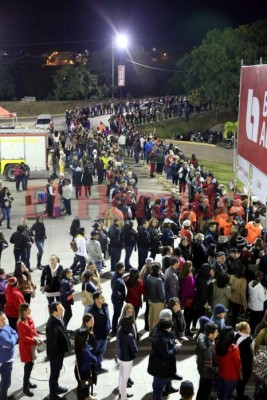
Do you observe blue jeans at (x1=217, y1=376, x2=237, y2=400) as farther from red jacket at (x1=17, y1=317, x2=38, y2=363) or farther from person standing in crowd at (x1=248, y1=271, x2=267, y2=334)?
red jacket at (x1=17, y1=317, x2=38, y2=363)

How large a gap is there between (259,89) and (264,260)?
3250 millimetres

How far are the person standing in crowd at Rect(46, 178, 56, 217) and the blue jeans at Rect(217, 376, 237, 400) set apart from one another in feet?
39.0

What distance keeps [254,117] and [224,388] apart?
5587 millimetres

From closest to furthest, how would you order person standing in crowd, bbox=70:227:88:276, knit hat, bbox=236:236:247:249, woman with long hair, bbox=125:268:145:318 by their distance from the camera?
woman with long hair, bbox=125:268:145:318 < knit hat, bbox=236:236:247:249 < person standing in crowd, bbox=70:227:88:276

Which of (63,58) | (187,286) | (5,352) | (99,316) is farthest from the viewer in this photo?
(63,58)

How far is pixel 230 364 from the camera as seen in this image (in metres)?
7.39

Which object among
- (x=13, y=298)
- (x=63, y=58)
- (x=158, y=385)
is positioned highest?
(x=63, y=58)

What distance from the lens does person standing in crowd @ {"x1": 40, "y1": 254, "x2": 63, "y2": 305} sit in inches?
394

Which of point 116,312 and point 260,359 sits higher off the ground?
point 260,359

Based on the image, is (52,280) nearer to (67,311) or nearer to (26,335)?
(67,311)

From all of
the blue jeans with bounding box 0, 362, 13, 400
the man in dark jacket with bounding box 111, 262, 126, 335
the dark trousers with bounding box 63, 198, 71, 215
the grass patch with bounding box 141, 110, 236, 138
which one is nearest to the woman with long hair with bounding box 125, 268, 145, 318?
the man in dark jacket with bounding box 111, 262, 126, 335

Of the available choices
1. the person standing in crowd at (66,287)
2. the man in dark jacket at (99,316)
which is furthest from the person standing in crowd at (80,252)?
the man in dark jacket at (99,316)

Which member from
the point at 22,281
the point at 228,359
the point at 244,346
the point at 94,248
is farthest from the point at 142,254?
the point at 228,359

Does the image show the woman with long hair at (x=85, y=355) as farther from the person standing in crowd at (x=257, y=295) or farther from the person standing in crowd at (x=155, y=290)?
the person standing in crowd at (x=257, y=295)
